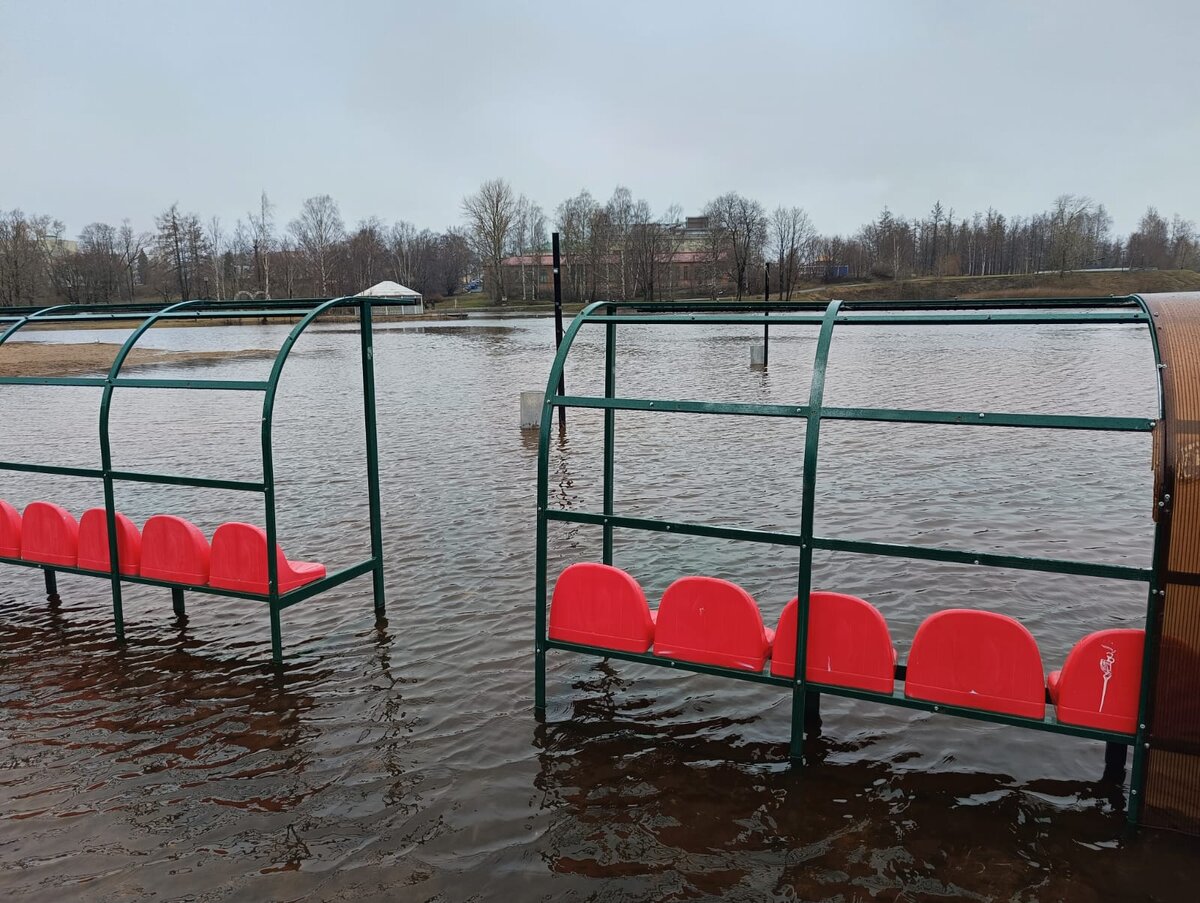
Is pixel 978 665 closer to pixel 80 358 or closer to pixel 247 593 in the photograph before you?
pixel 247 593

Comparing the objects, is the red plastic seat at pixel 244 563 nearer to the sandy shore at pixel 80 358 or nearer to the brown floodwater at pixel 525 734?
the brown floodwater at pixel 525 734

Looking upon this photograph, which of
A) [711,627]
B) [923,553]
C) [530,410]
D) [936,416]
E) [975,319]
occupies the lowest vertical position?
[711,627]

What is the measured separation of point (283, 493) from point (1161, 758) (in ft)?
36.0

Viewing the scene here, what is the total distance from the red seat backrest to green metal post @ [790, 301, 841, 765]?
983mm

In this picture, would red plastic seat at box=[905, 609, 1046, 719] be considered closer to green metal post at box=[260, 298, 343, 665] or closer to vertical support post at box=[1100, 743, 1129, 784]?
vertical support post at box=[1100, 743, 1129, 784]

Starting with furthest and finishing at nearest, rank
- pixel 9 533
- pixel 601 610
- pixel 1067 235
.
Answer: pixel 1067 235 < pixel 9 533 < pixel 601 610

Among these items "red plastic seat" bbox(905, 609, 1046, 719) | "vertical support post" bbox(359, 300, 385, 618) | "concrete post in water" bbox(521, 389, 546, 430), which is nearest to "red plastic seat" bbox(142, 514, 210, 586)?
"vertical support post" bbox(359, 300, 385, 618)

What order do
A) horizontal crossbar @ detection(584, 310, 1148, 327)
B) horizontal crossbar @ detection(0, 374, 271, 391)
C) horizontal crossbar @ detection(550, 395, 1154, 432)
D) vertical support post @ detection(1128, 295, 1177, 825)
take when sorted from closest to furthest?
vertical support post @ detection(1128, 295, 1177, 825) < horizontal crossbar @ detection(550, 395, 1154, 432) < horizontal crossbar @ detection(584, 310, 1148, 327) < horizontal crossbar @ detection(0, 374, 271, 391)

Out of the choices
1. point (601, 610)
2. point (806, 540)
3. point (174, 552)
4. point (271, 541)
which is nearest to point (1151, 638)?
point (806, 540)

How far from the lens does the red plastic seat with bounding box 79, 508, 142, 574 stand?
6.78 m

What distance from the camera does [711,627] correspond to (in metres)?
4.97

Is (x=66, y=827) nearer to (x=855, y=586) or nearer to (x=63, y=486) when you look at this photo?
(x=855, y=586)

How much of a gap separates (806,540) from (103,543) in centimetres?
589

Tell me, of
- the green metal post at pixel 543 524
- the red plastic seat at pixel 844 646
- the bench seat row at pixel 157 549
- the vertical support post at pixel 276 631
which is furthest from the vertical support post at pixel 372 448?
the red plastic seat at pixel 844 646
